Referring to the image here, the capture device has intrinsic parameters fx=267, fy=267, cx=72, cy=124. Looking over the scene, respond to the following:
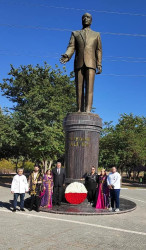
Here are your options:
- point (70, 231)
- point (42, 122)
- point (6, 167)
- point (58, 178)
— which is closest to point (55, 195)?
point (58, 178)

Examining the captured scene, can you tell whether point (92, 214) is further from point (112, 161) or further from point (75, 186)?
point (112, 161)

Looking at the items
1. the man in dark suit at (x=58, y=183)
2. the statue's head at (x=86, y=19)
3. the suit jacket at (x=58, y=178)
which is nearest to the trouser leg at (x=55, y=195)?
the man in dark suit at (x=58, y=183)

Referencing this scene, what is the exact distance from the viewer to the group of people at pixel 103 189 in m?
8.67

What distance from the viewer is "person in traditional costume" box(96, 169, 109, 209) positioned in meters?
8.75

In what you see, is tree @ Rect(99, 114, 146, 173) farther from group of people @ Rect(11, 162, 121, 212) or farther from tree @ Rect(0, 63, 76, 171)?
group of people @ Rect(11, 162, 121, 212)

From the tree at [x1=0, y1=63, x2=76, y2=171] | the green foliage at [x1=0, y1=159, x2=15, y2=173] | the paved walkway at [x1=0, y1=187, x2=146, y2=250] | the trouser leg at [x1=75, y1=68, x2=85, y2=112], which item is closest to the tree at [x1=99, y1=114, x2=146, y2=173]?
the tree at [x1=0, y1=63, x2=76, y2=171]

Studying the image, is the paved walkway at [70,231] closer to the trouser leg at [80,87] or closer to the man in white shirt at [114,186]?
the man in white shirt at [114,186]

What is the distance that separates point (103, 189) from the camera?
8.96 metres

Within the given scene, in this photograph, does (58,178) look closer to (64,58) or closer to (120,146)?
(64,58)

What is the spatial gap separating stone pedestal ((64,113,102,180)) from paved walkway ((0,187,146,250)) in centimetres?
214

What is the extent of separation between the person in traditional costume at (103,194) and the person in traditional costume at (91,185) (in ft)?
0.57

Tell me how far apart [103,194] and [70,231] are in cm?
315

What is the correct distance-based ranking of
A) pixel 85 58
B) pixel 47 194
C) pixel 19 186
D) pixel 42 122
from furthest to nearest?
pixel 42 122 → pixel 85 58 → pixel 47 194 → pixel 19 186

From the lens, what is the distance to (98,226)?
253 inches
